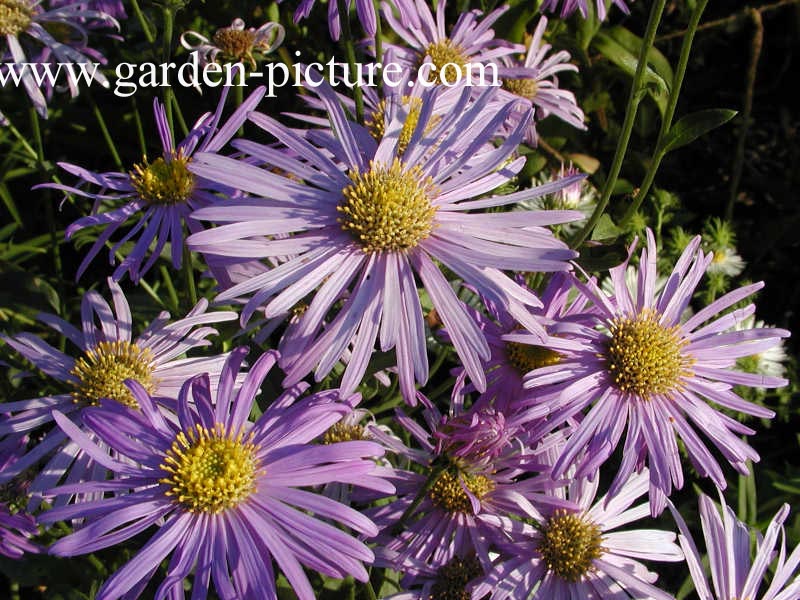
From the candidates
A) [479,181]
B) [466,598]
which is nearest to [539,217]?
[479,181]

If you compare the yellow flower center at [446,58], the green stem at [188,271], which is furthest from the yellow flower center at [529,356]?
the yellow flower center at [446,58]

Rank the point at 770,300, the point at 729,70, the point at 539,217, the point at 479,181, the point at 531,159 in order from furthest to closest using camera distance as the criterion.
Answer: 1. the point at 729,70
2. the point at 770,300
3. the point at 531,159
4. the point at 479,181
5. the point at 539,217

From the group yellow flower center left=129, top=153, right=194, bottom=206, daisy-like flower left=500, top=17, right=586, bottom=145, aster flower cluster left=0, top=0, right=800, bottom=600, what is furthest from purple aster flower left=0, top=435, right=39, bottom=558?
daisy-like flower left=500, top=17, right=586, bottom=145

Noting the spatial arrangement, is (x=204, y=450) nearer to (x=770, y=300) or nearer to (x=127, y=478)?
(x=127, y=478)

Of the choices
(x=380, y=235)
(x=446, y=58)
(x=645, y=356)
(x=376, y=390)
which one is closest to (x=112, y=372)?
(x=376, y=390)

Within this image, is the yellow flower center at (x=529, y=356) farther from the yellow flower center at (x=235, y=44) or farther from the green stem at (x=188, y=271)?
the yellow flower center at (x=235, y=44)
